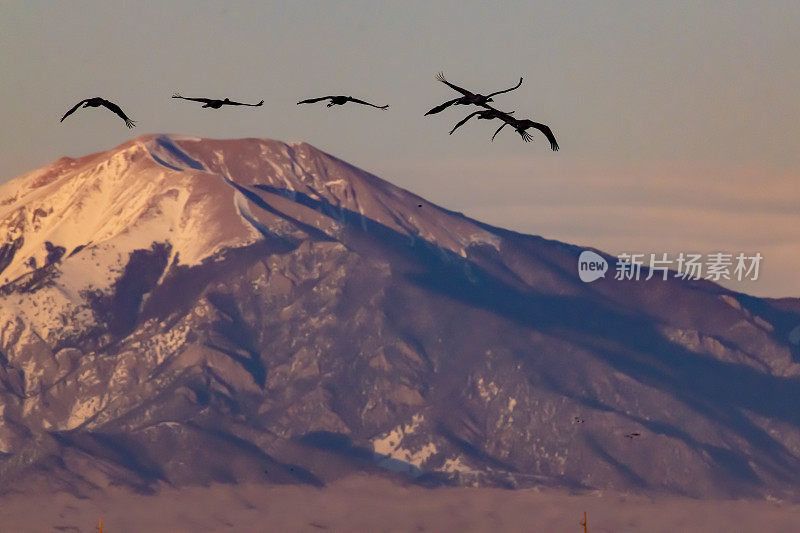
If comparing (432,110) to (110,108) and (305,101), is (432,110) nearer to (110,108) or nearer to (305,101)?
(305,101)

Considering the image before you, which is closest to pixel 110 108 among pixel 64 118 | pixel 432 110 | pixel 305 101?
pixel 64 118

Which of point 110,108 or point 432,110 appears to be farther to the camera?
point 110,108

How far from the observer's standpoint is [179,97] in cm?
7344

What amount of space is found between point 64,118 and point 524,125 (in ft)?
62.7

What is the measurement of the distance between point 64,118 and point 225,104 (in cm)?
711

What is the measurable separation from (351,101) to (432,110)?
274 inches

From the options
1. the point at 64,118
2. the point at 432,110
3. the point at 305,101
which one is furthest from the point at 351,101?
the point at 64,118

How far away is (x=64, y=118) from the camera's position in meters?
74.9

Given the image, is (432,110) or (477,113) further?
(477,113)

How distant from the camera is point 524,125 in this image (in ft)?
233

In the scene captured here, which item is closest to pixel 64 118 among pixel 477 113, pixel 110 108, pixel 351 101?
pixel 110 108

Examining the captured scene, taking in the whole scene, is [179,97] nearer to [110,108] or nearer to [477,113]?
[110,108]

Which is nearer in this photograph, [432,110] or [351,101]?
[432,110]

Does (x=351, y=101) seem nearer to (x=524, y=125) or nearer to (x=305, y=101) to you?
(x=305, y=101)
